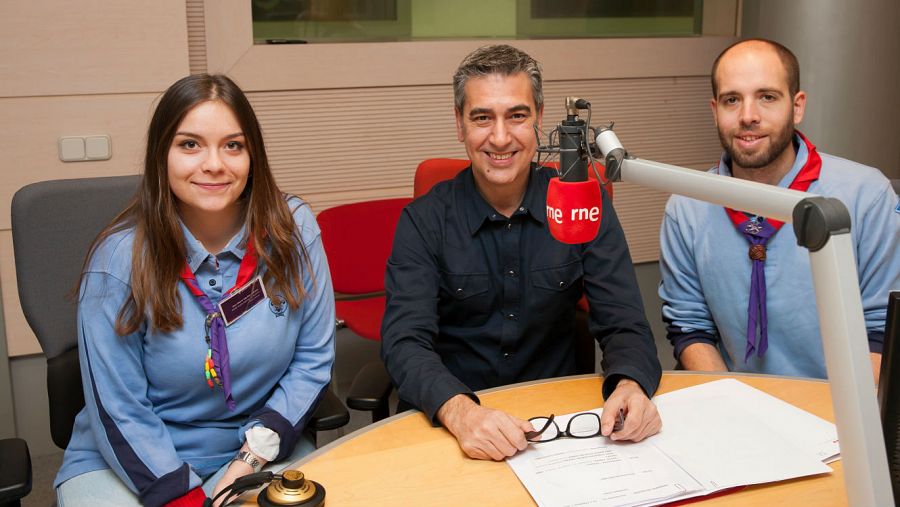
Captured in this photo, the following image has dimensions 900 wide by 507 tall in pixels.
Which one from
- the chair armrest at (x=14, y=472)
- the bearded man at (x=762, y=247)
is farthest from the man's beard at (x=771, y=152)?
the chair armrest at (x=14, y=472)

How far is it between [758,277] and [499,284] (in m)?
0.65

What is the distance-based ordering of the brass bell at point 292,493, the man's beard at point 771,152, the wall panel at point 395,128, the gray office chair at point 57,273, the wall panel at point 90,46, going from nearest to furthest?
the brass bell at point 292,493
the gray office chair at point 57,273
the man's beard at point 771,152
the wall panel at point 90,46
the wall panel at point 395,128

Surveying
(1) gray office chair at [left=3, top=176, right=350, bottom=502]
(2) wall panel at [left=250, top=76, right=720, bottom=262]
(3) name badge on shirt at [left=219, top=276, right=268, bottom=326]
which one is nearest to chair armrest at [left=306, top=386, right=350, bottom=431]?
(1) gray office chair at [left=3, top=176, right=350, bottom=502]

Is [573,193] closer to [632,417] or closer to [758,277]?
[632,417]

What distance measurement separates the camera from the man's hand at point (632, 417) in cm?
162

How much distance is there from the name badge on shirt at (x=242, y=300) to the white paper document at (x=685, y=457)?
699mm

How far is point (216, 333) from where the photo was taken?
1.87m

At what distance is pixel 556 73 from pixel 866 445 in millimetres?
3221

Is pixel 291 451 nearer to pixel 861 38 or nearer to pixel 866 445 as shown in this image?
pixel 866 445

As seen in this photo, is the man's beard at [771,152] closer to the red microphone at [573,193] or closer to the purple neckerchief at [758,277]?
the purple neckerchief at [758,277]

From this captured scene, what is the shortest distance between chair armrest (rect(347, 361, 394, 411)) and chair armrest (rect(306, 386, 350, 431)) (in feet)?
0.10

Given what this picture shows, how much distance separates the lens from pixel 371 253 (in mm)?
3324

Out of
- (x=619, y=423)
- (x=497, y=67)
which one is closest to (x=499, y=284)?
(x=497, y=67)

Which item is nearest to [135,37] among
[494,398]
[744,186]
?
[494,398]
